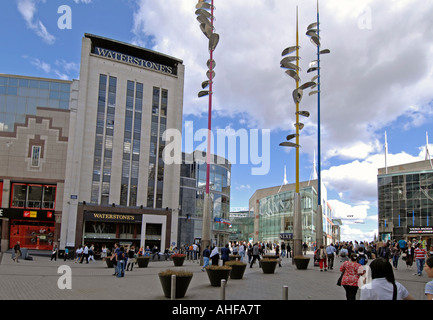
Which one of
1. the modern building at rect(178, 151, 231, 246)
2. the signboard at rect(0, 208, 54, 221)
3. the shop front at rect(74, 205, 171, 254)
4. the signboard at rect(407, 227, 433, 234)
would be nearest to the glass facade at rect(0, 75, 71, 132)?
the signboard at rect(0, 208, 54, 221)

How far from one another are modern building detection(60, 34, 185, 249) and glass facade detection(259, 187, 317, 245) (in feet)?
106

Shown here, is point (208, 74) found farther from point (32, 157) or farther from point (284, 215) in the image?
point (284, 215)

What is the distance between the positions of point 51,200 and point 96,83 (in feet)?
48.5

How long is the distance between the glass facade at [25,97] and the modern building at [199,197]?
2096 cm

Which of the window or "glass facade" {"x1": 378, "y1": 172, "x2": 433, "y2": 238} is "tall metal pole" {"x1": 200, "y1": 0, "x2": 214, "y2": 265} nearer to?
the window

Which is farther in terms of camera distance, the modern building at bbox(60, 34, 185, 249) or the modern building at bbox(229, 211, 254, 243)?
the modern building at bbox(229, 211, 254, 243)

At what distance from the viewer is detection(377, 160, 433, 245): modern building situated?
222 ft

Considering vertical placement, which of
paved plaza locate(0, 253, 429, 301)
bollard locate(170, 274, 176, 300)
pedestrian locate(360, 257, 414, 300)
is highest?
pedestrian locate(360, 257, 414, 300)

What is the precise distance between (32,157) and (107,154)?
26.9 ft

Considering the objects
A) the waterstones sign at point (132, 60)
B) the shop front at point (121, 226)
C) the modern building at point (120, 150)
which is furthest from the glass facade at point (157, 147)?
the waterstones sign at point (132, 60)

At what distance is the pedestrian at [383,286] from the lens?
473 centimetres

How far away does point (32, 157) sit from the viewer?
44156mm

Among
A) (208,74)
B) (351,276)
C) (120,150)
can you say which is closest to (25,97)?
(120,150)
